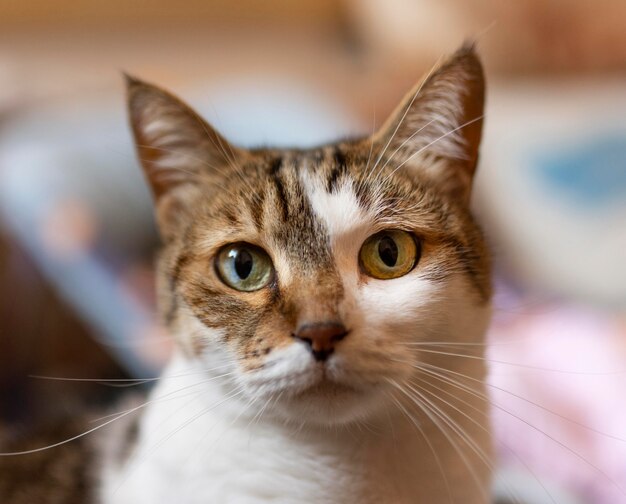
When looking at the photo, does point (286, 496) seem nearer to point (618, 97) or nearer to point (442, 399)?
point (442, 399)

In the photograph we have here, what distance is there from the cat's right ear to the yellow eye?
0.85ft

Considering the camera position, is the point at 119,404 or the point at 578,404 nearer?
the point at 119,404

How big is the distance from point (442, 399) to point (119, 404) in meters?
0.71

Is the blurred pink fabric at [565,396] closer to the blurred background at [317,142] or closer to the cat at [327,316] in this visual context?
the blurred background at [317,142]

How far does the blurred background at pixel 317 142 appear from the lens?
1.37m

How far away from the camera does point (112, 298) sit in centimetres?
151

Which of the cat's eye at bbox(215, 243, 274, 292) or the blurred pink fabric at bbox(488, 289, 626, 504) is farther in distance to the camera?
the blurred pink fabric at bbox(488, 289, 626, 504)

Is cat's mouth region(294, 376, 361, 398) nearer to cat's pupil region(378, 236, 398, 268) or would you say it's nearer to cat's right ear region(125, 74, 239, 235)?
cat's pupil region(378, 236, 398, 268)

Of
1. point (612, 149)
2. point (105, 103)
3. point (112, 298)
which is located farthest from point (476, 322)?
point (105, 103)

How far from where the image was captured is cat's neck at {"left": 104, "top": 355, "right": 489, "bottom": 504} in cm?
79

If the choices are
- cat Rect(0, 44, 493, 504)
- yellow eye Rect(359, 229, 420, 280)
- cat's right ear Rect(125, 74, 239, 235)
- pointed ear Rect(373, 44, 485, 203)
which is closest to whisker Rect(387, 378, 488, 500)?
cat Rect(0, 44, 493, 504)

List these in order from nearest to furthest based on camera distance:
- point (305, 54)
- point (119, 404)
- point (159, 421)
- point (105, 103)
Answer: point (159, 421), point (119, 404), point (105, 103), point (305, 54)

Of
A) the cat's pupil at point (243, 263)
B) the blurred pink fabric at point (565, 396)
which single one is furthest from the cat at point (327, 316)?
the blurred pink fabric at point (565, 396)

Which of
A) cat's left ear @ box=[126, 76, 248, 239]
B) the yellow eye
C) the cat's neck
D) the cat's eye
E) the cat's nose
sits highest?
cat's left ear @ box=[126, 76, 248, 239]
